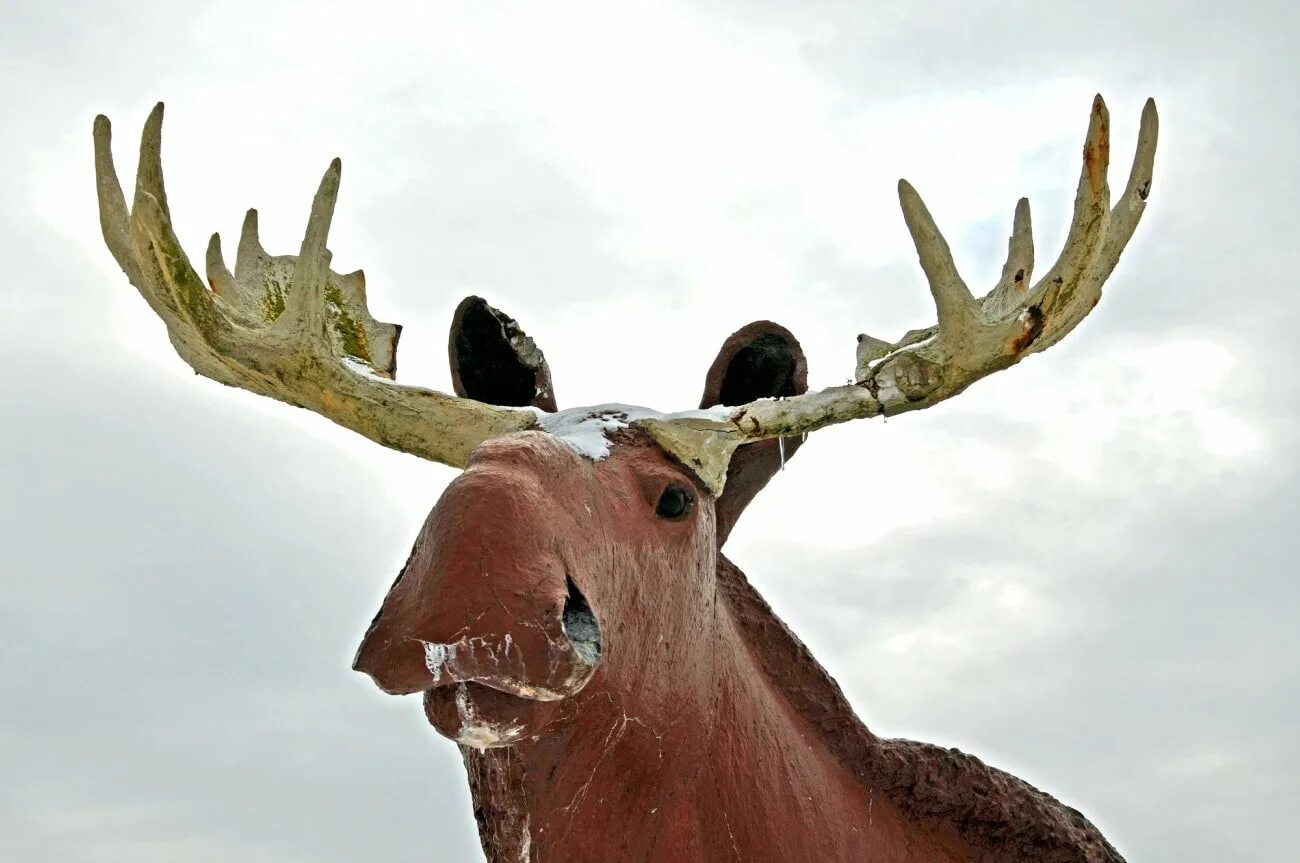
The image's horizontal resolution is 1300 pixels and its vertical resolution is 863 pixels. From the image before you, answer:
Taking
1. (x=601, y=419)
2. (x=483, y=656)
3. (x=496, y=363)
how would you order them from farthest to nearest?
(x=496, y=363) < (x=601, y=419) < (x=483, y=656)

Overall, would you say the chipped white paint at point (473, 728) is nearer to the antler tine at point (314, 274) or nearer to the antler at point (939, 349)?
the antler at point (939, 349)

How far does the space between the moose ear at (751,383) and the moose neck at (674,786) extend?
504 millimetres

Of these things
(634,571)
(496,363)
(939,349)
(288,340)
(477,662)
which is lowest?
(477,662)

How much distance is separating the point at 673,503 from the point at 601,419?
0.37 metres

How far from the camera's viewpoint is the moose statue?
9.66 feet

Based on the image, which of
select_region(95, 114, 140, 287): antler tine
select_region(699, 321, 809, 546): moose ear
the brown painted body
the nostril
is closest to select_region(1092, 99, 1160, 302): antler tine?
A: select_region(699, 321, 809, 546): moose ear

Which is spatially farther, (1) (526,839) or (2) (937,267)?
(2) (937,267)

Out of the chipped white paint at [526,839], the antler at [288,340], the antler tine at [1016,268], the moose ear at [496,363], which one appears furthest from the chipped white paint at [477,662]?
the antler tine at [1016,268]

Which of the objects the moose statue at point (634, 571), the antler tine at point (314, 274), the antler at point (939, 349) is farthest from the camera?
the antler tine at point (314, 274)

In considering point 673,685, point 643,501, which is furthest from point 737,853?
point 643,501

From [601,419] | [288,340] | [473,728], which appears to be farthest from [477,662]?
[288,340]

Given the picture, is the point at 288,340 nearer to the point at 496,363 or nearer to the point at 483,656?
the point at 496,363

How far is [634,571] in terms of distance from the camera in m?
3.45

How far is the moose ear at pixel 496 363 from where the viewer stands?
4480 mm
